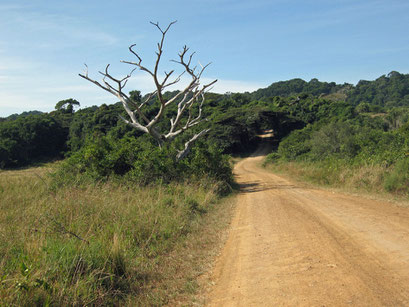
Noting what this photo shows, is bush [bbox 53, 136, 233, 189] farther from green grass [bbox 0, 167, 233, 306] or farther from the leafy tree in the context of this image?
the leafy tree

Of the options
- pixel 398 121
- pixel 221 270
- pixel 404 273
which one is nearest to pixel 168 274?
pixel 221 270

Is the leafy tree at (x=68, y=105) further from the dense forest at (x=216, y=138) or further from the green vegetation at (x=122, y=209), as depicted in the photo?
the green vegetation at (x=122, y=209)

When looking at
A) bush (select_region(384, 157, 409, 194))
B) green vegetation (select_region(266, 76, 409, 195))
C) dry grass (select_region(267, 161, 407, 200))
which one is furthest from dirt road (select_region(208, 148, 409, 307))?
green vegetation (select_region(266, 76, 409, 195))

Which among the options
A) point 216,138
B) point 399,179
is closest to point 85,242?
point 399,179

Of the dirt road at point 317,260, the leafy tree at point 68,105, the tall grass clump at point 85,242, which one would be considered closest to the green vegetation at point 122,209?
the tall grass clump at point 85,242

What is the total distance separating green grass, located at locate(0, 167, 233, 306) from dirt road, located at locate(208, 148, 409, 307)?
0.66m

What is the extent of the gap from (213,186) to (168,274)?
802 cm

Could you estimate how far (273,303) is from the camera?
3602 millimetres

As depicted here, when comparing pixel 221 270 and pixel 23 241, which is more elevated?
pixel 23 241

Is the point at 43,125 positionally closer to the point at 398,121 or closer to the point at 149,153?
the point at 149,153

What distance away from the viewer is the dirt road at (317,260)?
3691 millimetres

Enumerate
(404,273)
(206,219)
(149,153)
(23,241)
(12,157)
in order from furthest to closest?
(12,157)
(149,153)
(206,219)
(23,241)
(404,273)

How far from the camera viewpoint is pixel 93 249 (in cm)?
429

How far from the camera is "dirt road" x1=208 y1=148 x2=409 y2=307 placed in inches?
145
